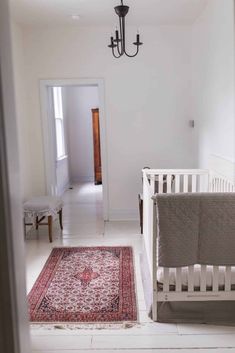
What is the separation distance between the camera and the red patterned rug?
249 centimetres

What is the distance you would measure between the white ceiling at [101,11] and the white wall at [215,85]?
239 mm

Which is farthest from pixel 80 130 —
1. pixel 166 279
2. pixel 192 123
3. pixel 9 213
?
pixel 9 213

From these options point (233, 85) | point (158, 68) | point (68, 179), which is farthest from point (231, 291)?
point (68, 179)

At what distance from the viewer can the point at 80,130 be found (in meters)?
8.34

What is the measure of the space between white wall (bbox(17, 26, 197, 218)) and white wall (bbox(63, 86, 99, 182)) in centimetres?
327

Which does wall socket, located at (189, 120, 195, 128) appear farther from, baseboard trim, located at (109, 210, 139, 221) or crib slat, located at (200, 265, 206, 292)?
crib slat, located at (200, 265, 206, 292)

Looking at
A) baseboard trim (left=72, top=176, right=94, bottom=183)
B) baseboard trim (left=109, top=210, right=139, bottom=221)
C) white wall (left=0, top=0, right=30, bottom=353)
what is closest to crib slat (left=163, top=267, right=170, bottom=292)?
white wall (left=0, top=0, right=30, bottom=353)

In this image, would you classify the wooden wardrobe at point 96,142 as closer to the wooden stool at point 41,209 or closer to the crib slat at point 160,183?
the wooden stool at point 41,209

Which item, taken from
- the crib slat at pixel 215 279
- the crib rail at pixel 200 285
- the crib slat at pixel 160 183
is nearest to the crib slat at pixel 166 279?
the crib rail at pixel 200 285

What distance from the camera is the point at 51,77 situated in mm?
4797

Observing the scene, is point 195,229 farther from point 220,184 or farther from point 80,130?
point 80,130

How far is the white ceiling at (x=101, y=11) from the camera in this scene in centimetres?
379

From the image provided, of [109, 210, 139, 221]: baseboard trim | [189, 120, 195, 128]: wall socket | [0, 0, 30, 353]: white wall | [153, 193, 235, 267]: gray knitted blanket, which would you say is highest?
[189, 120, 195, 128]: wall socket

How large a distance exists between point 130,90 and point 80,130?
369 cm
